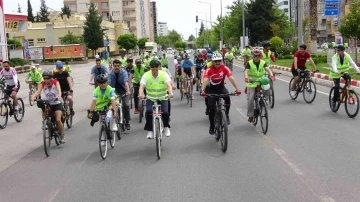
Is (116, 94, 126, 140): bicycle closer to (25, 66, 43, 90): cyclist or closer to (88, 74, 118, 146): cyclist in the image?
(88, 74, 118, 146): cyclist

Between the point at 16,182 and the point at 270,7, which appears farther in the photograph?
the point at 270,7

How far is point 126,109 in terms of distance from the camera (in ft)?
40.3

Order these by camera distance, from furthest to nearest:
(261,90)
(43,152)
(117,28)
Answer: (117,28), (261,90), (43,152)

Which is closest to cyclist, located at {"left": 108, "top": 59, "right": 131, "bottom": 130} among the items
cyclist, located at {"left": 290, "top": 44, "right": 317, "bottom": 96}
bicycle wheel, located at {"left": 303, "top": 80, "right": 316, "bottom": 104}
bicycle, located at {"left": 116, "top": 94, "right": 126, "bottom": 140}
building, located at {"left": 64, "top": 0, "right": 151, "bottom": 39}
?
bicycle, located at {"left": 116, "top": 94, "right": 126, "bottom": 140}

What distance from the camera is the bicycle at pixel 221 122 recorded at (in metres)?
9.17

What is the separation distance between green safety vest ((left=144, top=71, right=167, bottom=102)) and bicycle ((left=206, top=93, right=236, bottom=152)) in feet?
3.16

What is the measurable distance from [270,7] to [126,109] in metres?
59.0

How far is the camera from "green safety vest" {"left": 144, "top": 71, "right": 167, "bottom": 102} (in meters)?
9.53

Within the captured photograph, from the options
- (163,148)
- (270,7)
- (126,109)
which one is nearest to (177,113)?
(126,109)

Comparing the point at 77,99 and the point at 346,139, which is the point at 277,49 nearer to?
the point at 77,99

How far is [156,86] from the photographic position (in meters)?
9.55

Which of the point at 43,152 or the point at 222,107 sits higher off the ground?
the point at 222,107

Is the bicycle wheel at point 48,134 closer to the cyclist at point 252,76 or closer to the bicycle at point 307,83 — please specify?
the cyclist at point 252,76

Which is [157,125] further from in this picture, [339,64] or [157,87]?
[339,64]
